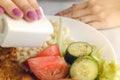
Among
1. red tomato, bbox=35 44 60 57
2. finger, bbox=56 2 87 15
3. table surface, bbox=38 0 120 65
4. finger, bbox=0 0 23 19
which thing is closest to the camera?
finger, bbox=0 0 23 19

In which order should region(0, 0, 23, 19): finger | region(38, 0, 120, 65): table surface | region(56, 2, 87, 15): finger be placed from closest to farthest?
region(0, 0, 23, 19): finger, region(38, 0, 120, 65): table surface, region(56, 2, 87, 15): finger

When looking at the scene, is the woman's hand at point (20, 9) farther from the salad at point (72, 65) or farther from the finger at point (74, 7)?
the finger at point (74, 7)

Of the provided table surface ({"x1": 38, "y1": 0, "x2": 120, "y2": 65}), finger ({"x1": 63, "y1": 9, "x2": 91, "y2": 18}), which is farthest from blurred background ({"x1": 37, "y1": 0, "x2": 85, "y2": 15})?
finger ({"x1": 63, "y1": 9, "x2": 91, "y2": 18})

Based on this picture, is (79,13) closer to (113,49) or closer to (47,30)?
(113,49)

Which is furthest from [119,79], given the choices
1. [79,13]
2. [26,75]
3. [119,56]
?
[79,13]

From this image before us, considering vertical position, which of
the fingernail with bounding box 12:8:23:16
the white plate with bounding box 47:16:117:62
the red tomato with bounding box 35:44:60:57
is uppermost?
the fingernail with bounding box 12:8:23:16

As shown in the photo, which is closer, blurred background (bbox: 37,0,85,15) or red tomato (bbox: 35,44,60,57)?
red tomato (bbox: 35,44,60,57)

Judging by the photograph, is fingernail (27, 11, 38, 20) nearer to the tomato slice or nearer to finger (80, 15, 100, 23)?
the tomato slice

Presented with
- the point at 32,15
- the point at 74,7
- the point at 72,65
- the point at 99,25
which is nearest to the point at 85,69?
the point at 72,65
